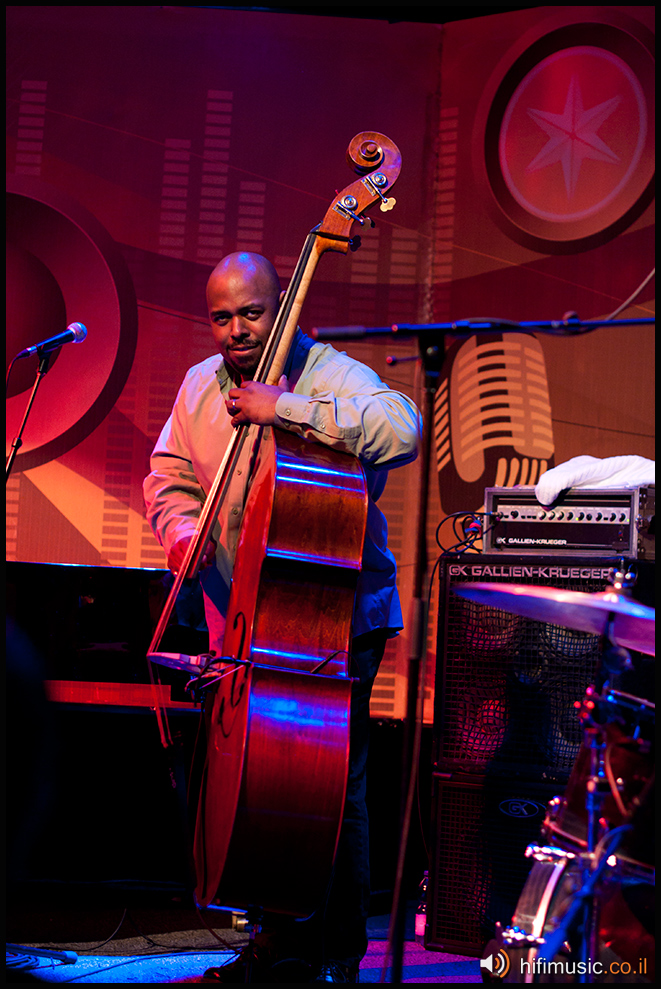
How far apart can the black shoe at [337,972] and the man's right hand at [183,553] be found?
3.54 ft

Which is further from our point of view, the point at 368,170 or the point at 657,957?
the point at 368,170

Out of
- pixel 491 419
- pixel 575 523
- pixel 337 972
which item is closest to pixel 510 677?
pixel 575 523

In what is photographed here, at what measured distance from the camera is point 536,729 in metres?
2.66

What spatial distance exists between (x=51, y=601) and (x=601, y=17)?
3.49 metres

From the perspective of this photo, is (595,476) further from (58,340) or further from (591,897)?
(58,340)

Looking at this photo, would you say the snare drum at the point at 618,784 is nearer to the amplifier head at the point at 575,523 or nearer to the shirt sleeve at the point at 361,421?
the shirt sleeve at the point at 361,421

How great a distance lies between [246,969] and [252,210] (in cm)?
324

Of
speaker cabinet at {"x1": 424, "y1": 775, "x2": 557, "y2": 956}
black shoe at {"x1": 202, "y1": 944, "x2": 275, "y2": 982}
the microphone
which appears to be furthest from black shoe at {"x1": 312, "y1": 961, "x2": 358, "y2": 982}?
the microphone

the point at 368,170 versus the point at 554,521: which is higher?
the point at 368,170

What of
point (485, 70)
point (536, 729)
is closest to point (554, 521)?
point (536, 729)

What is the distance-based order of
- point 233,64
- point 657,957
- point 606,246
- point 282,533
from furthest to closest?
1. point 233,64
2. point 606,246
3. point 282,533
4. point 657,957

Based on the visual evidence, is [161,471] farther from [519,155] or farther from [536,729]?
[519,155]

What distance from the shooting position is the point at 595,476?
2771 millimetres

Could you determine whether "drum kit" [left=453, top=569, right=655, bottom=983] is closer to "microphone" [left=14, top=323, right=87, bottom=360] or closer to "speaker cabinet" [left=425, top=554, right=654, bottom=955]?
"speaker cabinet" [left=425, top=554, right=654, bottom=955]
